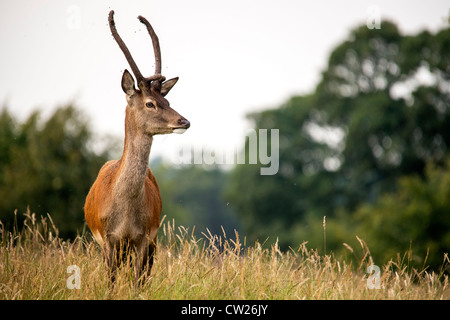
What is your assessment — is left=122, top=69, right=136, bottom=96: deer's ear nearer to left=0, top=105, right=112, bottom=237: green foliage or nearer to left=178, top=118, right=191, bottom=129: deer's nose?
left=178, top=118, right=191, bottom=129: deer's nose

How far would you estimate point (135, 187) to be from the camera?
6082 millimetres

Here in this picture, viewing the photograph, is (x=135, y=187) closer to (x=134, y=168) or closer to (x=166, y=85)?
(x=134, y=168)

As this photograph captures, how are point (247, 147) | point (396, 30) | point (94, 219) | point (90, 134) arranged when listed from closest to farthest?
point (94, 219), point (90, 134), point (396, 30), point (247, 147)

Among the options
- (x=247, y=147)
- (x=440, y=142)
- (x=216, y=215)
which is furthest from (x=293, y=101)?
(x=216, y=215)

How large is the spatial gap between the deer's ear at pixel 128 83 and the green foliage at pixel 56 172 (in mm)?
14665

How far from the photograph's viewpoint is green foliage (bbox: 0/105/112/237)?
21.1 m

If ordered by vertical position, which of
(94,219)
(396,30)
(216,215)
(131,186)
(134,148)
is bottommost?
(216,215)

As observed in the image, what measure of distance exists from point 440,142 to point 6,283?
100.0 feet

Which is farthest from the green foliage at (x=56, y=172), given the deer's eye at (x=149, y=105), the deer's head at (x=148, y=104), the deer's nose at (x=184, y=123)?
the deer's nose at (x=184, y=123)

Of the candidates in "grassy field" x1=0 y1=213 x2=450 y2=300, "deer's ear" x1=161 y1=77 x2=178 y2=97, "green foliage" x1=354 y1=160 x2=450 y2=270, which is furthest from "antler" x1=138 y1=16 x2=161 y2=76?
"green foliage" x1=354 y1=160 x2=450 y2=270

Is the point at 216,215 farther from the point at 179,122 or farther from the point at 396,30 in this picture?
the point at 179,122

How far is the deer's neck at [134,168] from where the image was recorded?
609cm

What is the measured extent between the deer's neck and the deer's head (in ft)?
0.45
